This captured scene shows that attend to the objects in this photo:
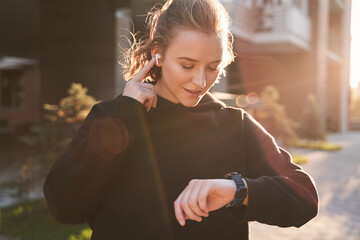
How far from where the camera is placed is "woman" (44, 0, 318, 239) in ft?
4.24

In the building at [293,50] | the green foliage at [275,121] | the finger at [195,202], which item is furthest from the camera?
the building at [293,50]

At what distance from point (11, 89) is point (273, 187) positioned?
1044 inches

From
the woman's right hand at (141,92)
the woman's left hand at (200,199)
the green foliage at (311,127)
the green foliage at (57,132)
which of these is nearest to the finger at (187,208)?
the woman's left hand at (200,199)

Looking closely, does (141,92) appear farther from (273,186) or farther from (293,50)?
(293,50)

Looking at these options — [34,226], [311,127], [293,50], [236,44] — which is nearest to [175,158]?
[34,226]

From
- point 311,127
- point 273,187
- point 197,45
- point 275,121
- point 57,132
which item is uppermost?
point 197,45

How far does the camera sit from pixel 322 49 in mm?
20500

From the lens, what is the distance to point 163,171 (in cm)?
145

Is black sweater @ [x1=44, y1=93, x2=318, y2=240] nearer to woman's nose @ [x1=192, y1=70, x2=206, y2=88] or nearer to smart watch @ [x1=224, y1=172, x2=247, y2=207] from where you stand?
smart watch @ [x1=224, y1=172, x2=247, y2=207]

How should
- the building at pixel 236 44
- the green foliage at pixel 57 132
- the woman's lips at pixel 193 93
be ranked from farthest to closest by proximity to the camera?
the building at pixel 236 44 → the green foliage at pixel 57 132 → the woman's lips at pixel 193 93

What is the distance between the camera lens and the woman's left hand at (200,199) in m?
1.12

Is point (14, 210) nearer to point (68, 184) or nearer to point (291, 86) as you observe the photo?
point (68, 184)

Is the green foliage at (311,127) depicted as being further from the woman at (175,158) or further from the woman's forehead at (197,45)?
the woman's forehead at (197,45)

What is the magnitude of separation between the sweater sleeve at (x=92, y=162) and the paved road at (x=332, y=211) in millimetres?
3695
